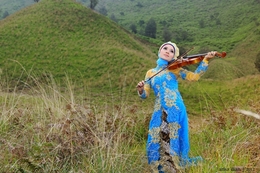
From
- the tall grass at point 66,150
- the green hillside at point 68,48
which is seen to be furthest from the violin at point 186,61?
the green hillside at point 68,48

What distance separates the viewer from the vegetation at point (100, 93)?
345 cm

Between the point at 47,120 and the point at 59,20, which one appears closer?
the point at 47,120

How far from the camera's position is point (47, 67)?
2484cm

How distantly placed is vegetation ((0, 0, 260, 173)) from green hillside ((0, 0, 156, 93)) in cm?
9

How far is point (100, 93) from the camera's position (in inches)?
704

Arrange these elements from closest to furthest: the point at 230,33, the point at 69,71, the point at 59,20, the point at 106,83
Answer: the point at 106,83 → the point at 69,71 → the point at 59,20 → the point at 230,33

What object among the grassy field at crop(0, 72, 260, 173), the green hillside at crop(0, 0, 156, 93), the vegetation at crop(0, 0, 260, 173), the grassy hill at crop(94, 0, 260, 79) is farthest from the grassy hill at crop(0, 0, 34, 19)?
the grassy field at crop(0, 72, 260, 173)

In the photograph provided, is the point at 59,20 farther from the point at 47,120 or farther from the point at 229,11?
the point at 229,11

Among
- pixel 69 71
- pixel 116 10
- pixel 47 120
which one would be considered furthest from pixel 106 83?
pixel 116 10

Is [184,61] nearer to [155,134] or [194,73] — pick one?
[194,73]

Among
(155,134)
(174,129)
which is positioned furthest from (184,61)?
(155,134)

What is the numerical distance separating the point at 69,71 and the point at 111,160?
69.5 feet

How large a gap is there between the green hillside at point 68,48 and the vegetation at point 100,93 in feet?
0.31

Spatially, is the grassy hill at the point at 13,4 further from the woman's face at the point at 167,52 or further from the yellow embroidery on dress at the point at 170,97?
the yellow embroidery on dress at the point at 170,97
